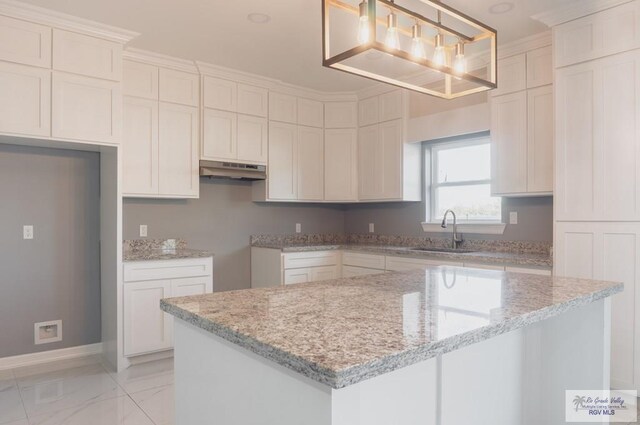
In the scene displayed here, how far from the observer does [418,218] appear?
4.62 m

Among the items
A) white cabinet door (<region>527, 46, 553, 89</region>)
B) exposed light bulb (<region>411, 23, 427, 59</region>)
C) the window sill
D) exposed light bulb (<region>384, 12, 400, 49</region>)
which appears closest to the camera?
exposed light bulb (<region>384, 12, 400, 49</region>)

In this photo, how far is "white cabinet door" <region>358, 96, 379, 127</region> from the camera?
471cm

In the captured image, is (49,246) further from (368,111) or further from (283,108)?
(368,111)

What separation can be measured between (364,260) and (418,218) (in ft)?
2.63

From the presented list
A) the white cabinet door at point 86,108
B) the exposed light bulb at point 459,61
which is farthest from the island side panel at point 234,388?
the white cabinet door at point 86,108

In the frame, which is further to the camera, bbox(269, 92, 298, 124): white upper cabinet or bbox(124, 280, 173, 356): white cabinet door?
bbox(269, 92, 298, 124): white upper cabinet

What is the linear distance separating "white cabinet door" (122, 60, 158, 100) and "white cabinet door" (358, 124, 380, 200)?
2283mm

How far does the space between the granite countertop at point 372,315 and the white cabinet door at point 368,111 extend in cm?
306

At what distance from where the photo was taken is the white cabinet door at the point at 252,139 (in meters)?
4.24

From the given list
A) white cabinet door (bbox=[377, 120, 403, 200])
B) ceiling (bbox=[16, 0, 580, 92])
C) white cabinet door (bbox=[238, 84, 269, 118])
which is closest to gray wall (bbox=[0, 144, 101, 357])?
ceiling (bbox=[16, 0, 580, 92])

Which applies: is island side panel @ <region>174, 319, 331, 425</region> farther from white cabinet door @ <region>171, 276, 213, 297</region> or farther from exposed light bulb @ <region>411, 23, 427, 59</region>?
white cabinet door @ <region>171, 276, 213, 297</region>

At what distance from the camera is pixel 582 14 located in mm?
2830

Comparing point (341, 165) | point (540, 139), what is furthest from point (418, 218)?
point (540, 139)

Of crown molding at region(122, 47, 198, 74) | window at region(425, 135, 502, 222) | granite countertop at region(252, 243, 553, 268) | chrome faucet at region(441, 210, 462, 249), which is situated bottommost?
granite countertop at region(252, 243, 553, 268)
